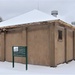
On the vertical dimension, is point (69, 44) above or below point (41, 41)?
below

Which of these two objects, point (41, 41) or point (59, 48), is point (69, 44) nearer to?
point (59, 48)

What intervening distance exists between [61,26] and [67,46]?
211 centimetres

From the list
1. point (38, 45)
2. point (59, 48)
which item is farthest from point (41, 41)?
point (59, 48)

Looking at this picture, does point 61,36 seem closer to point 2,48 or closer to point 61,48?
point 61,48

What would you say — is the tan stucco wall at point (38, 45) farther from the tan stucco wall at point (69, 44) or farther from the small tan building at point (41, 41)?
the tan stucco wall at point (69, 44)

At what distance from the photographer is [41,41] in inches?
485

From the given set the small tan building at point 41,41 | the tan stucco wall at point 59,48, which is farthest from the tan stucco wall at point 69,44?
the tan stucco wall at point 59,48

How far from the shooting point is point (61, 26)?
513 inches

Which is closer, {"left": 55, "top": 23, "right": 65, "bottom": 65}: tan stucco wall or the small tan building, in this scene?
the small tan building

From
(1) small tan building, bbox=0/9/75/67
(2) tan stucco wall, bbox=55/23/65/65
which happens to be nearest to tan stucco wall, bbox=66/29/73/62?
(1) small tan building, bbox=0/9/75/67

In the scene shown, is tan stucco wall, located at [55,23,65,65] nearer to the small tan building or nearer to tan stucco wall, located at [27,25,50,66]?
the small tan building

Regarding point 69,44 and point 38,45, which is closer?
point 38,45

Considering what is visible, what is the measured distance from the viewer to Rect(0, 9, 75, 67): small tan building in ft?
38.3

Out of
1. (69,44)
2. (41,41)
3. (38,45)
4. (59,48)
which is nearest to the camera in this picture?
(41,41)
